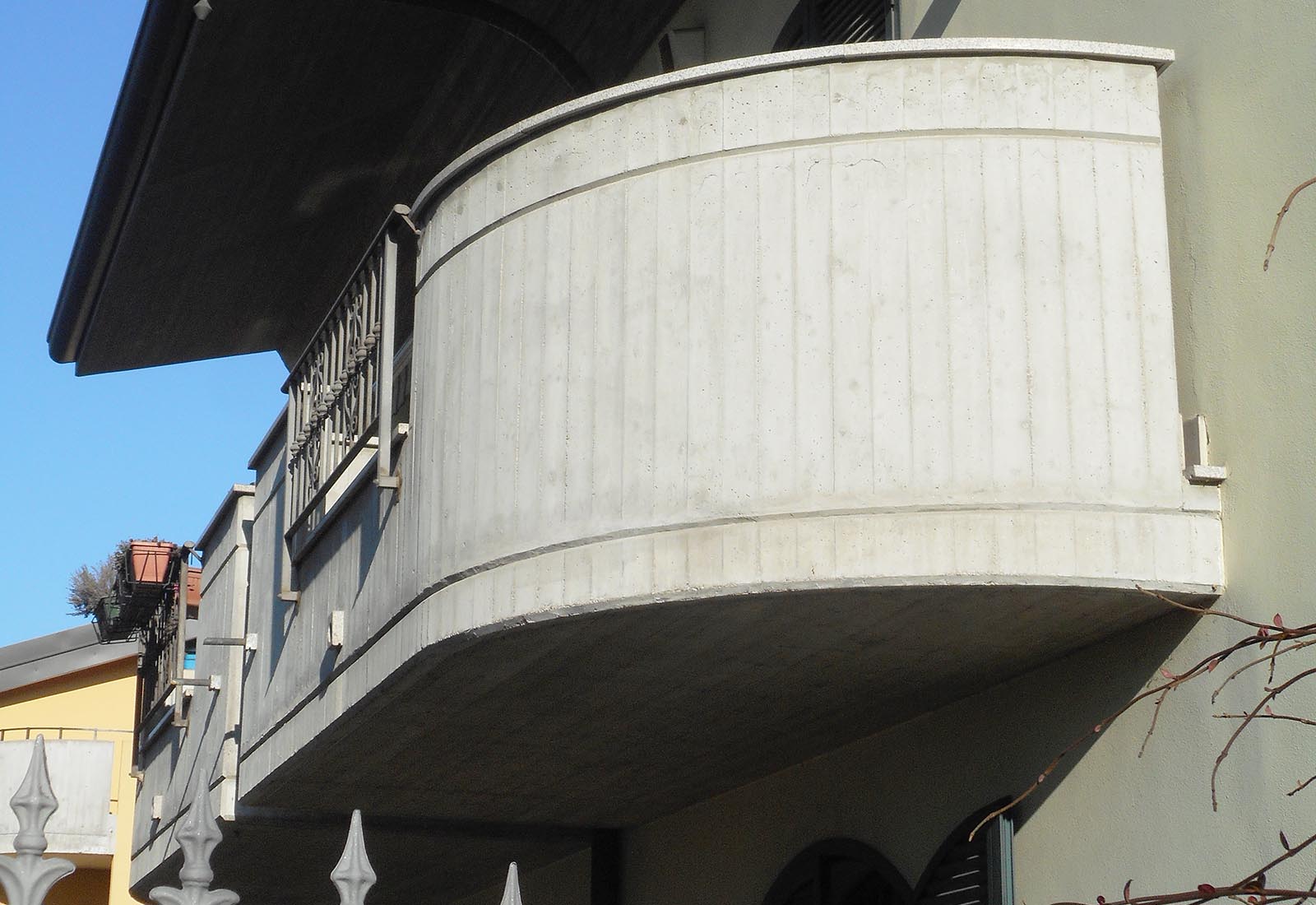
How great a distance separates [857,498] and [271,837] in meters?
6.28

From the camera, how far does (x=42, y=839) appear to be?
351 centimetres

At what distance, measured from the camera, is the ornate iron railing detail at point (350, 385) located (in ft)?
25.3

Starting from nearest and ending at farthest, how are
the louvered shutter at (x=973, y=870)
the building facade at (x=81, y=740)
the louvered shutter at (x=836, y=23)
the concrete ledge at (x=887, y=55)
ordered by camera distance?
1. the concrete ledge at (x=887, y=55)
2. the louvered shutter at (x=973, y=870)
3. the louvered shutter at (x=836, y=23)
4. the building facade at (x=81, y=740)

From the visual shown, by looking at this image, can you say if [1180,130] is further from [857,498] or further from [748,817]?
[748,817]

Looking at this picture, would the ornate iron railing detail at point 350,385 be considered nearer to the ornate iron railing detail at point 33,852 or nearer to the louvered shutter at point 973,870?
the louvered shutter at point 973,870

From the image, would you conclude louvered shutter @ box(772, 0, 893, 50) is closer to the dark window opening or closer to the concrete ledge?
the concrete ledge

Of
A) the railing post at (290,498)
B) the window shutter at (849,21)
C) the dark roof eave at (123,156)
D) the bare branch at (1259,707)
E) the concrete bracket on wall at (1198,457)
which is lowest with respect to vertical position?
the bare branch at (1259,707)

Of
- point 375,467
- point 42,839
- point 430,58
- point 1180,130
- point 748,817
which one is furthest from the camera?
point 430,58

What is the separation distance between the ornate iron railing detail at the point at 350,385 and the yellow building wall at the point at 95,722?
1236cm

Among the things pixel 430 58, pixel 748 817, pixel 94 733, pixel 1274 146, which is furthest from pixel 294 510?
pixel 94 733

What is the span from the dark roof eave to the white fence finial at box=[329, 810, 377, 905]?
7.74 metres

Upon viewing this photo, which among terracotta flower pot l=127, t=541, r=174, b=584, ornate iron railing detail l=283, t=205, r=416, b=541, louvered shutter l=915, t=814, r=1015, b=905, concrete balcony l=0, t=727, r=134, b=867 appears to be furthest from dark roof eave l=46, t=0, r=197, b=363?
louvered shutter l=915, t=814, r=1015, b=905

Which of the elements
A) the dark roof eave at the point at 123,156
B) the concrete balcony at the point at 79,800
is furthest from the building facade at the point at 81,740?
the dark roof eave at the point at 123,156

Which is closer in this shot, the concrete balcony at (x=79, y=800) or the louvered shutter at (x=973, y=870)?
the louvered shutter at (x=973, y=870)
